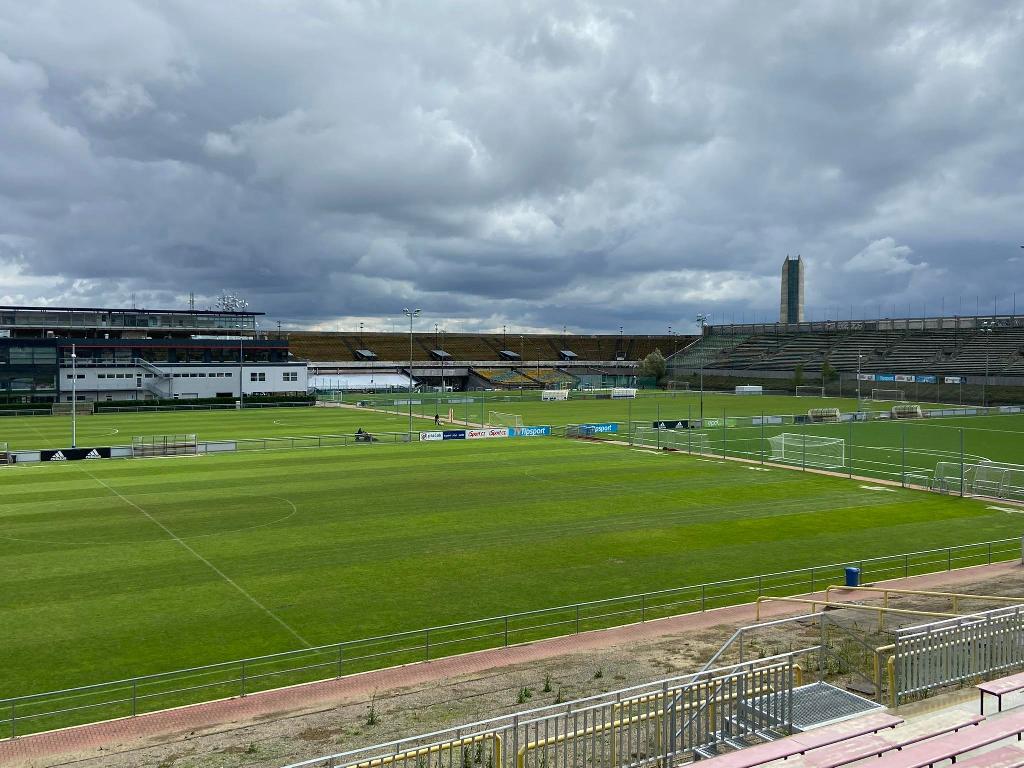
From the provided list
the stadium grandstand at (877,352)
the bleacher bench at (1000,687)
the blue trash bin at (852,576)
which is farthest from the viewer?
the stadium grandstand at (877,352)

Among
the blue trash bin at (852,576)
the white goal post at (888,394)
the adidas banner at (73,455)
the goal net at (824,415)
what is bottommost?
Result: the blue trash bin at (852,576)

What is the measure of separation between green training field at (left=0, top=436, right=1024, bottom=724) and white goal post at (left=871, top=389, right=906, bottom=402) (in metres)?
74.5

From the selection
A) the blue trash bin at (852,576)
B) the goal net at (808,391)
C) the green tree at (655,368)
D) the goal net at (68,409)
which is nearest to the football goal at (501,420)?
the goal net at (68,409)

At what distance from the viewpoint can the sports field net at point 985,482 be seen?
40.7 meters

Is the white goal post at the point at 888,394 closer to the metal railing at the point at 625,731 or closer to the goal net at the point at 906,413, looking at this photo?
the goal net at the point at 906,413

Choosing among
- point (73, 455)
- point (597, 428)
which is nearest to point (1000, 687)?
point (73, 455)

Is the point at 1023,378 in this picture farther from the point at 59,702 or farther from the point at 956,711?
the point at 59,702

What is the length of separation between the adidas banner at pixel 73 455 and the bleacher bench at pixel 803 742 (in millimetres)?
54296

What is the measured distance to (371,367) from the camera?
560 ft

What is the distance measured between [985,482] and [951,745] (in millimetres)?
36484

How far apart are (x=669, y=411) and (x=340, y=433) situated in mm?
45019

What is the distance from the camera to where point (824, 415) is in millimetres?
84188

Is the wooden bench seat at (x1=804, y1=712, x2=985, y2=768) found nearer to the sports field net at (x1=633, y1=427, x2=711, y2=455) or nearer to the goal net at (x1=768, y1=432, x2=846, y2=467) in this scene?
the goal net at (x1=768, y1=432, x2=846, y2=467)

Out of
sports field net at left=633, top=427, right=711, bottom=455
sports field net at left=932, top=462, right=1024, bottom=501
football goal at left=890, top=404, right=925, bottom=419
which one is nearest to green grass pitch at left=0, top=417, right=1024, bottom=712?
sports field net at left=932, top=462, right=1024, bottom=501
